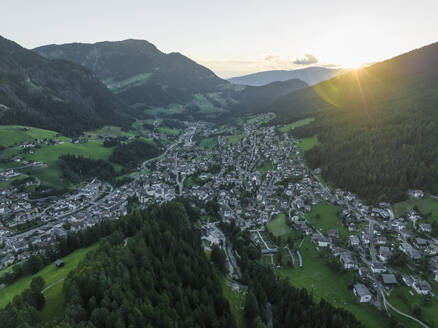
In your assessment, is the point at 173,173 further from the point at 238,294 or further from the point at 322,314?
the point at 322,314

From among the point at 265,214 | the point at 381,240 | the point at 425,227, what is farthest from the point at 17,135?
the point at 425,227

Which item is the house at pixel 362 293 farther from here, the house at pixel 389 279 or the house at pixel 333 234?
the house at pixel 333 234

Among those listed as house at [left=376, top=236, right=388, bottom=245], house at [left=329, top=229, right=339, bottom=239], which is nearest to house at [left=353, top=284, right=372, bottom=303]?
house at [left=376, top=236, right=388, bottom=245]

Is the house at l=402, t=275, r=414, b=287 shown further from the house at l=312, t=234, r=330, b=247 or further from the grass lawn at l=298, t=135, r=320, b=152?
the grass lawn at l=298, t=135, r=320, b=152

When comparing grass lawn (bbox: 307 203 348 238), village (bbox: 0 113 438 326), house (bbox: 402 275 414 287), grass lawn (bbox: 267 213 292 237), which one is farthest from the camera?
grass lawn (bbox: 267 213 292 237)

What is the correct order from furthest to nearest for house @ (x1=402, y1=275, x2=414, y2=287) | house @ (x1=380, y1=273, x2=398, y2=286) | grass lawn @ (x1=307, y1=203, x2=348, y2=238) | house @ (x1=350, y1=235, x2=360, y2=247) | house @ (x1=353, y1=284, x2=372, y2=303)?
grass lawn @ (x1=307, y1=203, x2=348, y2=238)
house @ (x1=350, y1=235, x2=360, y2=247)
house @ (x1=380, y1=273, x2=398, y2=286)
house @ (x1=402, y1=275, x2=414, y2=287)
house @ (x1=353, y1=284, x2=372, y2=303)

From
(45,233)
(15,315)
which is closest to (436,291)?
(15,315)
